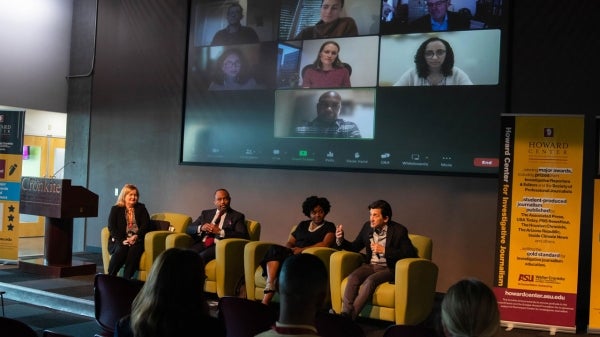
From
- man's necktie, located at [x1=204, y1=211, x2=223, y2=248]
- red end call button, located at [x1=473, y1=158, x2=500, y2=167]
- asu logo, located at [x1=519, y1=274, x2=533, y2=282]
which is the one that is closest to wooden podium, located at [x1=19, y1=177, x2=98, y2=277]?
man's necktie, located at [x1=204, y1=211, x2=223, y2=248]

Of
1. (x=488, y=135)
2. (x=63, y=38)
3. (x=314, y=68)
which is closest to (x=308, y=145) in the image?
(x=314, y=68)

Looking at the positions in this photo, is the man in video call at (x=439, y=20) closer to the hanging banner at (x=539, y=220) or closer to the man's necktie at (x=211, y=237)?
the hanging banner at (x=539, y=220)

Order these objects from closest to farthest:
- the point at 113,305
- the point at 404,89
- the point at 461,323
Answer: the point at 461,323 → the point at 113,305 → the point at 404,89

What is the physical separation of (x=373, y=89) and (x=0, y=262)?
521cm

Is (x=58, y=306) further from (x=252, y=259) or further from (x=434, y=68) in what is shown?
(x=434, y=68)

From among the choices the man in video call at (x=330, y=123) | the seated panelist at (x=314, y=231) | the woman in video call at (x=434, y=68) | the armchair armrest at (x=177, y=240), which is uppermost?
the woman in video call at (x=434, y=68)

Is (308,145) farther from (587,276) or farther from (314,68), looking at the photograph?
(587,276)

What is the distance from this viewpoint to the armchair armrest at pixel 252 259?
622 cm

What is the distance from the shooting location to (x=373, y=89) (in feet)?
23.3

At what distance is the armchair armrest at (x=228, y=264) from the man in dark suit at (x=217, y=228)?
29 cm

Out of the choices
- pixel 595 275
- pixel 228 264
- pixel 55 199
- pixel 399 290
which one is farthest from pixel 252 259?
pixel 595 275

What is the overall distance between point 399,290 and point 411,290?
0.32 ft

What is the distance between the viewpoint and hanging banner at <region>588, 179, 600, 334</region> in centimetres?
560

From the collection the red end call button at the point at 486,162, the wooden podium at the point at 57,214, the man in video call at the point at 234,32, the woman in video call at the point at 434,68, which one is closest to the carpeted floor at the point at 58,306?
the wooden podium at the point at 57,214
